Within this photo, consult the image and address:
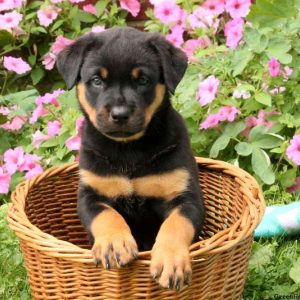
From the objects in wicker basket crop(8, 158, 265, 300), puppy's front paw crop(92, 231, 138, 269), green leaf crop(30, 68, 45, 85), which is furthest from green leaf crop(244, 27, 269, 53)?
puppy's front paw crop(92, 231, 138, 269)

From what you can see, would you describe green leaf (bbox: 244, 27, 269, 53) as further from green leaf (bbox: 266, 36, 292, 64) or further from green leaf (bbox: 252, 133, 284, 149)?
green leaf (bbox: 252, 133, 284, 149)

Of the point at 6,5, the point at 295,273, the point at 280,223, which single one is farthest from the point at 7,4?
the point at 295,273

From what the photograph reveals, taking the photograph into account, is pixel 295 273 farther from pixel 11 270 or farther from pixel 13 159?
pixel 13 159

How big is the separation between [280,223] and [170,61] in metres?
1.14

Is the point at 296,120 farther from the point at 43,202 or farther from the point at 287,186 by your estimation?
the point at 43,202

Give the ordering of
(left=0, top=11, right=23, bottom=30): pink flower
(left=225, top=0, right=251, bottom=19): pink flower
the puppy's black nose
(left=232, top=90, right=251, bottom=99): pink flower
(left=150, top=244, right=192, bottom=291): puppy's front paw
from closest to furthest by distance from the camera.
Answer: (left=150, top=244, right=192, bottom=291): puppy's front paw < the puppy's black nose < (left=232, top=90, right=251, bottom=99): pink flower < (left=225, top=0, right=251, bottom=19): pink flower < (left=0, top=11, right=23, bottom=30): pink flower

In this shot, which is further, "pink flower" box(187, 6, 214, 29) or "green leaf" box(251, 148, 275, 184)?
"pink flower" box(187, 6, 214, 29)

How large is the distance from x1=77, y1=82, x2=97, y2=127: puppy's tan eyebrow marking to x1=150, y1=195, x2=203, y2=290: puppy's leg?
509 mm

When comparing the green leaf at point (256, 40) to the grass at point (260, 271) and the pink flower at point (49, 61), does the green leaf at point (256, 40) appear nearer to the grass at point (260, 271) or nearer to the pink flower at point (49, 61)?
the grass at point (260, 271)

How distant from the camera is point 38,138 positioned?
13.1 ft

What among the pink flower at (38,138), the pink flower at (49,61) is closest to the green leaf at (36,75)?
the pink flower at (49,61)

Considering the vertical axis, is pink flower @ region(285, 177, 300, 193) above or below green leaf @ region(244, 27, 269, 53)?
below

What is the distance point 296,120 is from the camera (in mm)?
3756

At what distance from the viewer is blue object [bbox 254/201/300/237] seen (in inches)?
134
